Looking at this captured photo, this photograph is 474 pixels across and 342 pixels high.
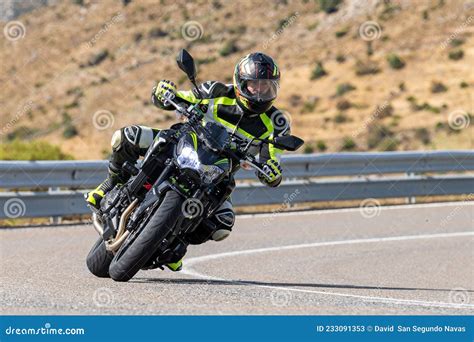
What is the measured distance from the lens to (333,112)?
47.0m

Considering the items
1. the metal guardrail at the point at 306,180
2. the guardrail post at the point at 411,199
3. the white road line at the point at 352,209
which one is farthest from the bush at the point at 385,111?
the white road line at the point at 352,209

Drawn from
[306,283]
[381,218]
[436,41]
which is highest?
[436,41]

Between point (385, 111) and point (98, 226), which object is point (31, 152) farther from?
point (385, 111)

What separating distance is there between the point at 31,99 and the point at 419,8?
69.8 feet

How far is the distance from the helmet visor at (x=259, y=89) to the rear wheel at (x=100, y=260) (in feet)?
5.80

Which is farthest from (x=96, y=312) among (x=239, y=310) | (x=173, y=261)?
(x=173, y=261)

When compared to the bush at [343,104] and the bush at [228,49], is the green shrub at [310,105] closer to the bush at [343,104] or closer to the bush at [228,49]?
the bush at [343,104]

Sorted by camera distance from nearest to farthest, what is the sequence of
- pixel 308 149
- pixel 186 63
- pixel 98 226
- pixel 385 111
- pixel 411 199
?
pixel 186 63, pixel 98 226, pixel 411 199, pixel 308 149, pixel 385 111

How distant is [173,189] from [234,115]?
1015mm

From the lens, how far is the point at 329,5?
201 feet

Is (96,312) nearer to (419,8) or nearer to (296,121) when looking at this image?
(296,121)

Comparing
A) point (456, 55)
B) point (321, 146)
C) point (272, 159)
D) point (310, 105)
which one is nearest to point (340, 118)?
point (310, 105)

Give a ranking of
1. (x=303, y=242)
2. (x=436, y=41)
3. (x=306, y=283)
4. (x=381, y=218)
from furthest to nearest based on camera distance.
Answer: (x=436, y=41)
(x=381, y=218)
(x=303, y=242)
(x=306, y=283)

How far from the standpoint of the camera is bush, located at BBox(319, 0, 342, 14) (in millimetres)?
60709
